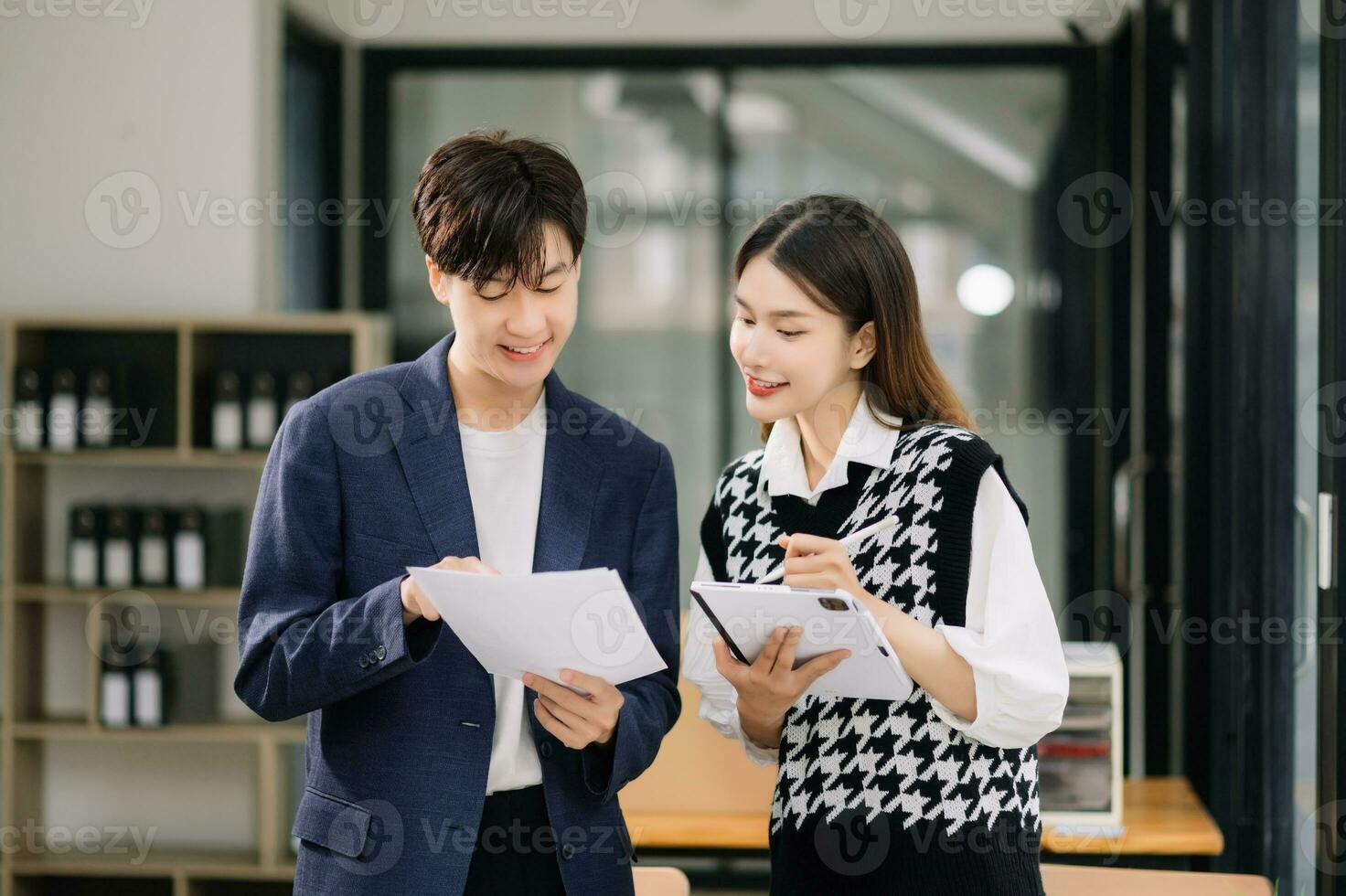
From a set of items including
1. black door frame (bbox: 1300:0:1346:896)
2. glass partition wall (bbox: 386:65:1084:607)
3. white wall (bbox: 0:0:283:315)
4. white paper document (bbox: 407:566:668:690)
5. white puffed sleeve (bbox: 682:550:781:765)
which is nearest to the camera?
white paper document (bbox: 407:566:668:690)

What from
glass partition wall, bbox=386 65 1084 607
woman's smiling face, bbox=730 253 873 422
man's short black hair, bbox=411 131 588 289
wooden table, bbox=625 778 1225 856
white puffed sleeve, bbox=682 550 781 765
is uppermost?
glass partition wall, bbox=386 65 1084 607

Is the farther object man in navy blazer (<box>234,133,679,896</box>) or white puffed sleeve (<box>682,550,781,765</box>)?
white puffed sleeve (<box>682,550,781,765</box>)

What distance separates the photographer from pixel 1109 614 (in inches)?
174

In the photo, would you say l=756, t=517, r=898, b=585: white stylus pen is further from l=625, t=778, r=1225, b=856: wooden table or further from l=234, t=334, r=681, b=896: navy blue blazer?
l=625, t=778, r=1225, b=856: wooden table

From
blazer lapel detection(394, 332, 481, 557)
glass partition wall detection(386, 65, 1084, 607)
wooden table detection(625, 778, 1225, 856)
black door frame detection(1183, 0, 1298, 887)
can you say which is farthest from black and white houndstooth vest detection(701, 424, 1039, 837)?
glass partition wall detection(386, 65, 1084, 607)

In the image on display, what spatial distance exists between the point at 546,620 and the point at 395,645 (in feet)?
0.59

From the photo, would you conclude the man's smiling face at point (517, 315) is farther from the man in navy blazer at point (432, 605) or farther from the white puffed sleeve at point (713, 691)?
the white puffed sleeve at point (713, 691)

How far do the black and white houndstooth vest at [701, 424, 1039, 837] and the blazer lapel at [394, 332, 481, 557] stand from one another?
0.45 m

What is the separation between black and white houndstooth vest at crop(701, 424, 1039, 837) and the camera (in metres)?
1.54

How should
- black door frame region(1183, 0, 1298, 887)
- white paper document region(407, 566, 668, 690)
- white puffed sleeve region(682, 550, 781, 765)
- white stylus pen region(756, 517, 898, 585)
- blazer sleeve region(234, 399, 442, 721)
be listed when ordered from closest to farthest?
1. white paper document region(407, 566, 668, 690)
2. blazer sleeve region(234, 399, 442, 721)
3. white stylus pen region(756, 517, 898, 585)
4. white puffed sleeve region(682, 550, 781, 765)
5. black door frame region(1183, 0, 1298, 887)

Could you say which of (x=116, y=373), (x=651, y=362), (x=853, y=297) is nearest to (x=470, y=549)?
(x=853, y=297)

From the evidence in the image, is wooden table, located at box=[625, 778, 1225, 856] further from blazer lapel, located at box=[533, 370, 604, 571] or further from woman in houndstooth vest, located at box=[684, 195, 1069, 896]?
blazer lapel, located at box=[533, 370, 604, 571]

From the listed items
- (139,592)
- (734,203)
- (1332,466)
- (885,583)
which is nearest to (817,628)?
(885,583)

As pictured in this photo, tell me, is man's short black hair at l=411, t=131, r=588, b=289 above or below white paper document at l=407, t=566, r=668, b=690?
above
